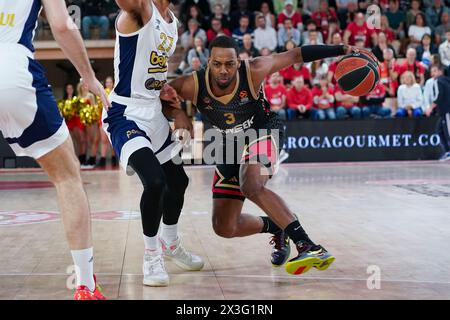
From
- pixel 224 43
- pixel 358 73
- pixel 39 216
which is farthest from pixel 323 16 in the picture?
pixel 224 43

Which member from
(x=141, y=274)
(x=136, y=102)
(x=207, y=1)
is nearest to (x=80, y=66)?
(x=136, y=102)

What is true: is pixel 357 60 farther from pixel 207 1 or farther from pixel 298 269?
pixel 207 1

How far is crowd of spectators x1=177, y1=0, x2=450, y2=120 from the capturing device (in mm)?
13648

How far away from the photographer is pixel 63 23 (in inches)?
120

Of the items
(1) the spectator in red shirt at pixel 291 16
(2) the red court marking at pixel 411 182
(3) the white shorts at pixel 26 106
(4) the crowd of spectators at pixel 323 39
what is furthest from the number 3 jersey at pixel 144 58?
(1) the spectator in red shirt at pixel 291 16

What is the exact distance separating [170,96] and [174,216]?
2.58 feet

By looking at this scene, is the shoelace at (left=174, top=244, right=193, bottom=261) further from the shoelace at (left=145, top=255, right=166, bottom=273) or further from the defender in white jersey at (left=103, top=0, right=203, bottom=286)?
the shoelace at (left=145, top=255, right=166, bottom=273)

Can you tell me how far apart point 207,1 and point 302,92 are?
4.04 m

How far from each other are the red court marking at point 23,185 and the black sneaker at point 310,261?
663 centimetres

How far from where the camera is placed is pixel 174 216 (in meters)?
4.50

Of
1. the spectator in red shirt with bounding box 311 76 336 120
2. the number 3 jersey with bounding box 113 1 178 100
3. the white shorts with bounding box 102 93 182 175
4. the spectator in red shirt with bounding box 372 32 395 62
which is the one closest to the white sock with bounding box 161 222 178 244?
the white shorts with bounding box 102 93 182 175

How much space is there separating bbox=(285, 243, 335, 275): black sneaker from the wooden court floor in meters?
0.08

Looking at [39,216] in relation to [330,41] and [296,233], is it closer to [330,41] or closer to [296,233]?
[296,233]

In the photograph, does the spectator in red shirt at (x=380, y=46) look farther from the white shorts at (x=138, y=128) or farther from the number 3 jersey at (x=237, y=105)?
the white shorts at (x=138, y=128)
